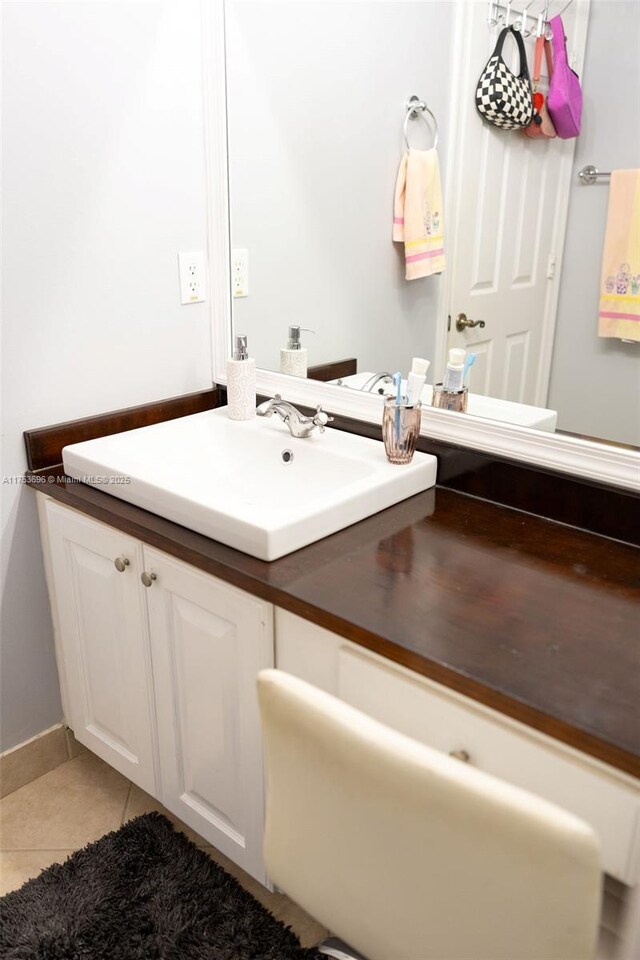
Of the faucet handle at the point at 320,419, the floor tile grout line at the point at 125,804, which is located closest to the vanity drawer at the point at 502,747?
the faucet handle at the point at 320,419

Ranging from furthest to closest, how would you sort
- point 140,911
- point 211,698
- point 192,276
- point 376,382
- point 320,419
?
point 192,276
point 376,382
point 320,419
point 140,911
point 211,698

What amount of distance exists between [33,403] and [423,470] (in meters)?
0.81

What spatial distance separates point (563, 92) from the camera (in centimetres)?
125

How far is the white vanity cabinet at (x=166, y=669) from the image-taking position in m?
1.29

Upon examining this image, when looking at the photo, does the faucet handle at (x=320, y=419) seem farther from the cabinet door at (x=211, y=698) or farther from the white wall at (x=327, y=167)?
the cabinet door at (x=211, y=698)

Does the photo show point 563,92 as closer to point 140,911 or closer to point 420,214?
point 420,214

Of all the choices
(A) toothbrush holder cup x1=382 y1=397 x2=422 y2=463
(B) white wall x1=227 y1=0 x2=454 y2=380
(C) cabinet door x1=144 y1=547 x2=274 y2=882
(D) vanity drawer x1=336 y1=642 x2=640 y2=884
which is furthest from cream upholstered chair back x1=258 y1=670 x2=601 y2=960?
(B) white wall x1=227 y1=0 x2=454 y2=380

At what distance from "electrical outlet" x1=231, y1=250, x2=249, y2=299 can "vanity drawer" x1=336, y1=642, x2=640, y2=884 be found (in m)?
1.05

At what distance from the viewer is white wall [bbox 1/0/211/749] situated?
145 centimetres

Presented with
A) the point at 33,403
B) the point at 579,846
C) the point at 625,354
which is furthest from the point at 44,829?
the point at 625,354

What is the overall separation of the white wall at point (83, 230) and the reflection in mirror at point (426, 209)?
0.16 m

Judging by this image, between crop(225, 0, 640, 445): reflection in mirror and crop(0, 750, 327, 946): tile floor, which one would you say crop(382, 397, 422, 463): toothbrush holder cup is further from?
crop(0, 750, 327, 946): tile floor

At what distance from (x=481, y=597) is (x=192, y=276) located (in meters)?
1.09

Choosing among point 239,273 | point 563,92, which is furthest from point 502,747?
point 239,273
